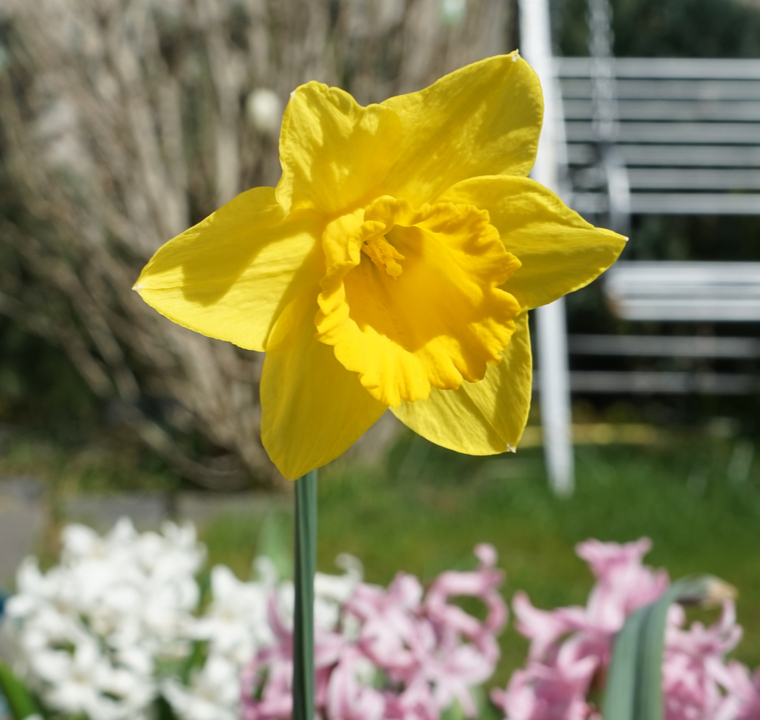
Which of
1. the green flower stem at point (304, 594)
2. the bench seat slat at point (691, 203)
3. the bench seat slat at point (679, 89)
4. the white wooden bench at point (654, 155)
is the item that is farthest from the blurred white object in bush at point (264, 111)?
the green flower stem at point (304, 594)

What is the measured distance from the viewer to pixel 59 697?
776 mm

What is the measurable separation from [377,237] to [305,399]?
105 mm

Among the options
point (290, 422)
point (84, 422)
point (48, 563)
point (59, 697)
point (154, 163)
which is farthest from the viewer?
point (84, 422)

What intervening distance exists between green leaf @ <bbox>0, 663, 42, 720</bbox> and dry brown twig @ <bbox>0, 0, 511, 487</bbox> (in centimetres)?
203

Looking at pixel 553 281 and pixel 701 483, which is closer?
pixel 553 281

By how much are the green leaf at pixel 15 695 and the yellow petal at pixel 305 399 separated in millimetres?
482

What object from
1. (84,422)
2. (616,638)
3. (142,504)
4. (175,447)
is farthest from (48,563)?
(616,638)

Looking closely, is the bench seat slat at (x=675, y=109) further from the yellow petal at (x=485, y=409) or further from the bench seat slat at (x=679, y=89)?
the yellow petal at (x=485, y=409)

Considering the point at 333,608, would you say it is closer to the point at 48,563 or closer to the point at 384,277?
the point at 384,277

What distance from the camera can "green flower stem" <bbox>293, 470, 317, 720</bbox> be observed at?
407 mm

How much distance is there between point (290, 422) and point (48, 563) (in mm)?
2217

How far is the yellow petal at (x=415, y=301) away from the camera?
0.42 meters

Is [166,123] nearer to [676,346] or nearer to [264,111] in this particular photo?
[264,111]

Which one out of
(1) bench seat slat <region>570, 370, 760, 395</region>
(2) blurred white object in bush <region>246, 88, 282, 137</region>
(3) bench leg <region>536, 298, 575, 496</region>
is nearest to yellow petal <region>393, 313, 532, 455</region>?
(2) blurred white object in bush <region>246, 88, 282, 137</region>
